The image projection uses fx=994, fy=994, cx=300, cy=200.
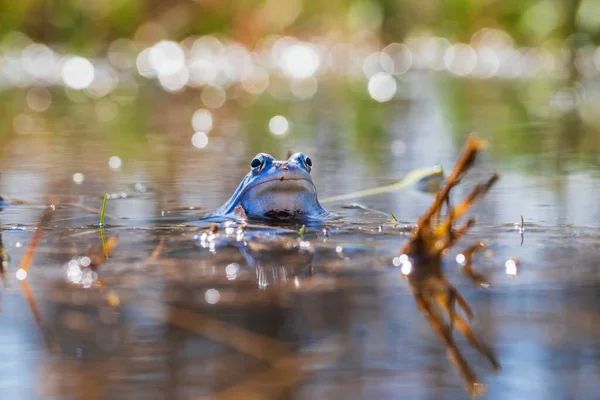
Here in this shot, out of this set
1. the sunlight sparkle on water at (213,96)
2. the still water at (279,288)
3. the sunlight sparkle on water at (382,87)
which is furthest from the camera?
the sunlight sparkle on water at (382,87)

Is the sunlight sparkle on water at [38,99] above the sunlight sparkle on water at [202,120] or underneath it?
above

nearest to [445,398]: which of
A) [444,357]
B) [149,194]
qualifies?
[444,357]

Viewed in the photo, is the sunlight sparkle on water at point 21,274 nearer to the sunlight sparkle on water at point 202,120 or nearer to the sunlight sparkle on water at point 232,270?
the sunlight sparkle on water at point 232,270

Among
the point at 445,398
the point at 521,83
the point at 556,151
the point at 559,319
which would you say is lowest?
the point at 445,398

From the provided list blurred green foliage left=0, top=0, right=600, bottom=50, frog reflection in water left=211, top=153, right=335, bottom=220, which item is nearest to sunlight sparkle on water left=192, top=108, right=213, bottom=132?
frog reflection in water left=211, top=153, right=335, bottom=220

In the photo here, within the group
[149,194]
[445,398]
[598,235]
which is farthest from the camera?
[149,194]

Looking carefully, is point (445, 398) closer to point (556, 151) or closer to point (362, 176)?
point (362, 176)

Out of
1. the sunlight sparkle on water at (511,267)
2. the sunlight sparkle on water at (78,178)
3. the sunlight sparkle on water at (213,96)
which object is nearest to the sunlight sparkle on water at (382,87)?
the sunlight sparkle on water at (213,96)

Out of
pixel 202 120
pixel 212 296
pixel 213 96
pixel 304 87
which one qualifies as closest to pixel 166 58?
pixel 304 87

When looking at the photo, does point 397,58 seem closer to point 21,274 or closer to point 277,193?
point 277,193
